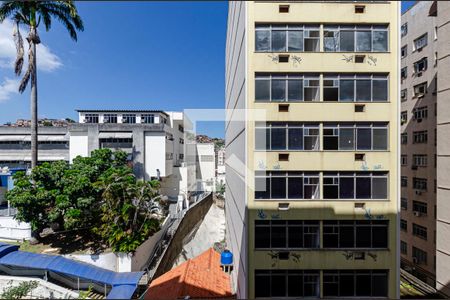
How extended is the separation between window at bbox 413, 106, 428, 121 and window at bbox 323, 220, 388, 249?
9.75m

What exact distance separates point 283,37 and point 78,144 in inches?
712

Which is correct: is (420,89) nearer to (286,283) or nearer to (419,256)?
(419,256)

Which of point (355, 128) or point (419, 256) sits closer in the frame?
point (355, 128)

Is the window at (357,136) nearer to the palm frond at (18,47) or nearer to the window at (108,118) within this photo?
the palm frond at (18,47)

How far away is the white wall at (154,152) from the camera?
19.3m

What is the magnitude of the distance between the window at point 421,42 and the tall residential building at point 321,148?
905 cm

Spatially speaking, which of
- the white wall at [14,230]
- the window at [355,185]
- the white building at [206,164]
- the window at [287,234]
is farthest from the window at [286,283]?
the white building at [206,164]

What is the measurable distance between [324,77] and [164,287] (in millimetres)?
11107

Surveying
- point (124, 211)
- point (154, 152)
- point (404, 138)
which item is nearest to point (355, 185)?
point (124, 211)

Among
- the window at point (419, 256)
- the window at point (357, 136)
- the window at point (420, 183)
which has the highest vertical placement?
the window at point (357, 136)

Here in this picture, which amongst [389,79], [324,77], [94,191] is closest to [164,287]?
[94,191]

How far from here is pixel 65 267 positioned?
351 inches

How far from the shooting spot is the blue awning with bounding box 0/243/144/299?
8703 mm

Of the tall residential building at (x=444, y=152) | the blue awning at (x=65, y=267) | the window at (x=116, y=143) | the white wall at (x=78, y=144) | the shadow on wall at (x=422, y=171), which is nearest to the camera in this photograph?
the tall residential building at (x=444, y=152)
